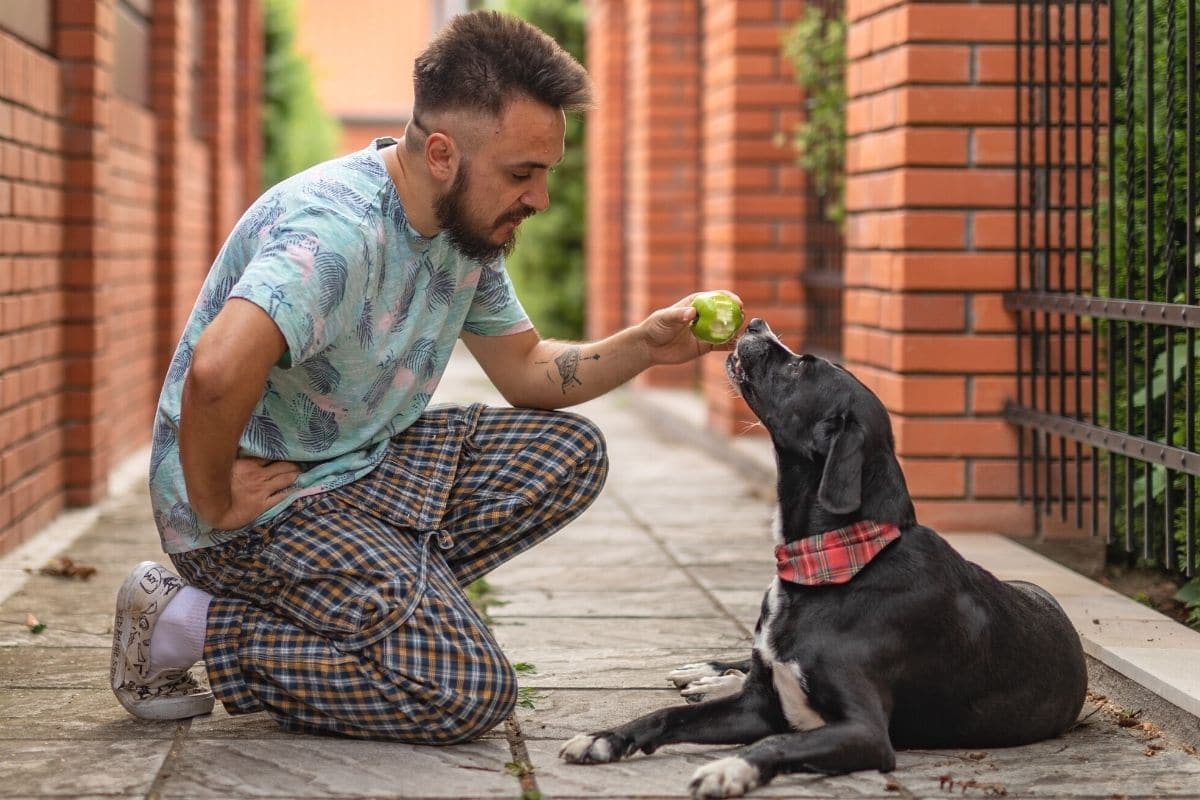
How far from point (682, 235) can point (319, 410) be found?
8.61 meters

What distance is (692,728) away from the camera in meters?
3.73

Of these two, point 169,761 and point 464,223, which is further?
point 464,223

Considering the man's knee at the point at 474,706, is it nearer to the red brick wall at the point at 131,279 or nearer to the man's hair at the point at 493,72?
the man's hair at the point at 493,72

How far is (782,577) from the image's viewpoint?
384 centimetres

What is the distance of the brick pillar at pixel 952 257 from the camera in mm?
5910

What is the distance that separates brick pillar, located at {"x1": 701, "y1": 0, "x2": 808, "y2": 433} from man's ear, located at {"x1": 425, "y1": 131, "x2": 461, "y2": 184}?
5466 mm

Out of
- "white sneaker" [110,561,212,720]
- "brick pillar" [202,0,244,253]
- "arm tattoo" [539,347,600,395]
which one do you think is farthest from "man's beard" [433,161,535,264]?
"brick pillar" [202,0,244,253]

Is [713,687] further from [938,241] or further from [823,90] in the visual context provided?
[823,90]

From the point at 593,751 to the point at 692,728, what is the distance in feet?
0.80

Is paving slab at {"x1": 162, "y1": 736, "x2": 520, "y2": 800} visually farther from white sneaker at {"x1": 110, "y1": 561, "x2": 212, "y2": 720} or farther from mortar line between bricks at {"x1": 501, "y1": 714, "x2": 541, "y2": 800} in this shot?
white sneaker at {"x1": 110, "y1": 561, "x2": 212, "y2": 720}

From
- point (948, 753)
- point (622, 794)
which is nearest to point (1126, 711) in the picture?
point (948, 753)

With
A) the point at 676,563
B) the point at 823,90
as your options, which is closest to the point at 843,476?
the point at 676,563

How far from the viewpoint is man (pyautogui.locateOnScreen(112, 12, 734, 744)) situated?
3785 mm

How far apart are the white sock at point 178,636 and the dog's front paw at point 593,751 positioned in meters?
0.96
